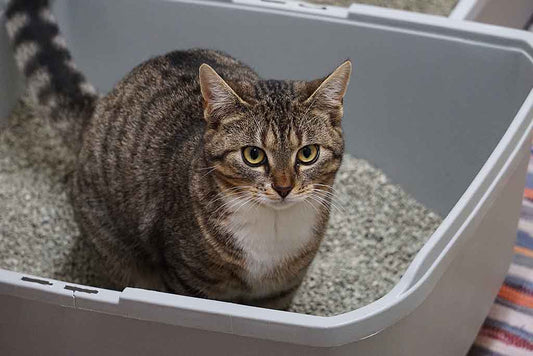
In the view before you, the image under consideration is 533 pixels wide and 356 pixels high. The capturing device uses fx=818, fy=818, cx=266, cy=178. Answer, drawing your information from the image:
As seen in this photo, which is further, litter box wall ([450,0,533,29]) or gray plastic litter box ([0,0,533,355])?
litter box wall ([450,0,533,29])

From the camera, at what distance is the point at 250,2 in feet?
6.73

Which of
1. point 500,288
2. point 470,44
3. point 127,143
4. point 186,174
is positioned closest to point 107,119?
point 127,143

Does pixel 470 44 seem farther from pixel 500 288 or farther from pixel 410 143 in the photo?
pixel 500 288

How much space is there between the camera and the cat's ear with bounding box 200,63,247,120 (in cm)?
136

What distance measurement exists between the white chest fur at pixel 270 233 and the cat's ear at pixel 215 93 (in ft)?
0.61

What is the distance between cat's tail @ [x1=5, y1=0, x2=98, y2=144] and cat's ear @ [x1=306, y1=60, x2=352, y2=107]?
72 centimetres

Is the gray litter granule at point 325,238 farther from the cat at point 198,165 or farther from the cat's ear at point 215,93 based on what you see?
the cat's ear at point 215,93

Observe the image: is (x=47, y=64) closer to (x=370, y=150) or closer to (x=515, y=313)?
(x=370, y=150)

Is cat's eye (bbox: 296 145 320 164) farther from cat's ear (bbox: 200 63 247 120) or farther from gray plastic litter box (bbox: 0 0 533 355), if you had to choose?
gray plastic litter box (bbox: 0 0 533 355)

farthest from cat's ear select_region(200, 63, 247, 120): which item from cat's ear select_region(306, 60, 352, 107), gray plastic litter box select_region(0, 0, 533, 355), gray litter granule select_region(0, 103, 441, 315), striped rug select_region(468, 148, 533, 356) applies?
striped rug select_region(468, 148, 533, 356)

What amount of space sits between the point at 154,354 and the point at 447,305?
541mm

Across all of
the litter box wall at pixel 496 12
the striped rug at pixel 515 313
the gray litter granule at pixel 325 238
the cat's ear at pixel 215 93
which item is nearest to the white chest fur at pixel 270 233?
the cat's ear at pixel 215 93

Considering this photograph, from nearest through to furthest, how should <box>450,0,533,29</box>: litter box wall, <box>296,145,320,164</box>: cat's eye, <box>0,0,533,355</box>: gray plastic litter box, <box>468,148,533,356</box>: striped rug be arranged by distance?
<box>0,0,533,355</box>: gray plastic litter box
<box>296,145,320,164</box>: cat's eye
<box>468,148,533,356</box>: striped rug
<box>450,0,533,29</box>: litter box wall

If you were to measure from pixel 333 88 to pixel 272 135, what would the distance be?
13 centimetres
